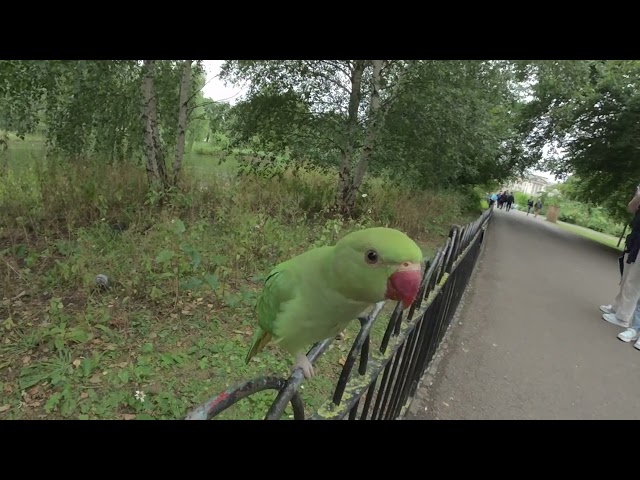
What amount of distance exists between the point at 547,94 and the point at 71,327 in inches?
688

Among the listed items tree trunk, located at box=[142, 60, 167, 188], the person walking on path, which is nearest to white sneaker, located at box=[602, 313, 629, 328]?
the person walking on path

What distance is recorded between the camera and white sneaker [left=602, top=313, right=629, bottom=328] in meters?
5.37

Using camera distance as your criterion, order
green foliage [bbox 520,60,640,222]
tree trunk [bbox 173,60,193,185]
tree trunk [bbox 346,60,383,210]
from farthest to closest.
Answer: green foliage [bbox 520,60,640,222] < tree trunk [bbox 346,60,383,210] < tree trunk [bbox 173,60,193,185]

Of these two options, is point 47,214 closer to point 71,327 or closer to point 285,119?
point 71,327

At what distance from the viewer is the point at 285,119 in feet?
28.4

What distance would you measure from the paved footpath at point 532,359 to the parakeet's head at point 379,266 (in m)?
2.10

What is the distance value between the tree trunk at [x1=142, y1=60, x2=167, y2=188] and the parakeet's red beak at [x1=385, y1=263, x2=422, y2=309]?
628 centimetres

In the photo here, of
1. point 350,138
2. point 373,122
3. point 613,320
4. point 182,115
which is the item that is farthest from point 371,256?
point 350,138

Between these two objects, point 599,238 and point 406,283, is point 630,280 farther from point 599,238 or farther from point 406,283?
point 599,238

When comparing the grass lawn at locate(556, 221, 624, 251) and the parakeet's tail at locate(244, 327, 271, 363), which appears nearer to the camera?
the parakeet's tail at locate(244, 327, 271, 363)

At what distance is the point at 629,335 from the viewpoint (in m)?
4.86

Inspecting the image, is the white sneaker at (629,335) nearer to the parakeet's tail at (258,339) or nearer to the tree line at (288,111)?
the tree line at (288,111)

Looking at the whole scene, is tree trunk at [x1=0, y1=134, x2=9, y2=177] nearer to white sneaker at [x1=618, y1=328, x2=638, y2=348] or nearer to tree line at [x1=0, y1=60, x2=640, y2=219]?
tree line at [x1=0, y1=60, x2=640, y2=219]

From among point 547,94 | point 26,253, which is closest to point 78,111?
point 26,253
